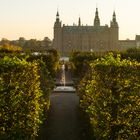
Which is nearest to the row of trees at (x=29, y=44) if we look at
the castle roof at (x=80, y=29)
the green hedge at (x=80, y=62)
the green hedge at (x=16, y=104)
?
the castle roof at (x=80, y=29)

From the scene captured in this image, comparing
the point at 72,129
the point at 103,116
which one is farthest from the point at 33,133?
the point at 72,129

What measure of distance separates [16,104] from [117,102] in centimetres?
279

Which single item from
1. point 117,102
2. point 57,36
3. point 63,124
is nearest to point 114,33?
point 57,36

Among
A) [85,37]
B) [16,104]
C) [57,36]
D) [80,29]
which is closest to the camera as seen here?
[16,104]

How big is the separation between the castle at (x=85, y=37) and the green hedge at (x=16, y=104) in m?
155

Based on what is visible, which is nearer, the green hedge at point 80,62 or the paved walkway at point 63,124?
the paved walkway at point 63,124

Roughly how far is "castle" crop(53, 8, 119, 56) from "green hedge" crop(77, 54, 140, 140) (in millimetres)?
154296

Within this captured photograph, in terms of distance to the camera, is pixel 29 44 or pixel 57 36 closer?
pixel 29 44

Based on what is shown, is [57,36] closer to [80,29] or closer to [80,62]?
[80,29]

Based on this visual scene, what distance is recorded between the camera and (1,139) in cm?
1241

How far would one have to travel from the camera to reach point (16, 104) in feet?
42.8

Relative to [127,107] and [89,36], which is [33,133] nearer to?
[127,107]

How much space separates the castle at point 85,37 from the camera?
171438 millimetres

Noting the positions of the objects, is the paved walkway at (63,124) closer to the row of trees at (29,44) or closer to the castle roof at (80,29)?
the row of trees at (29,44)
